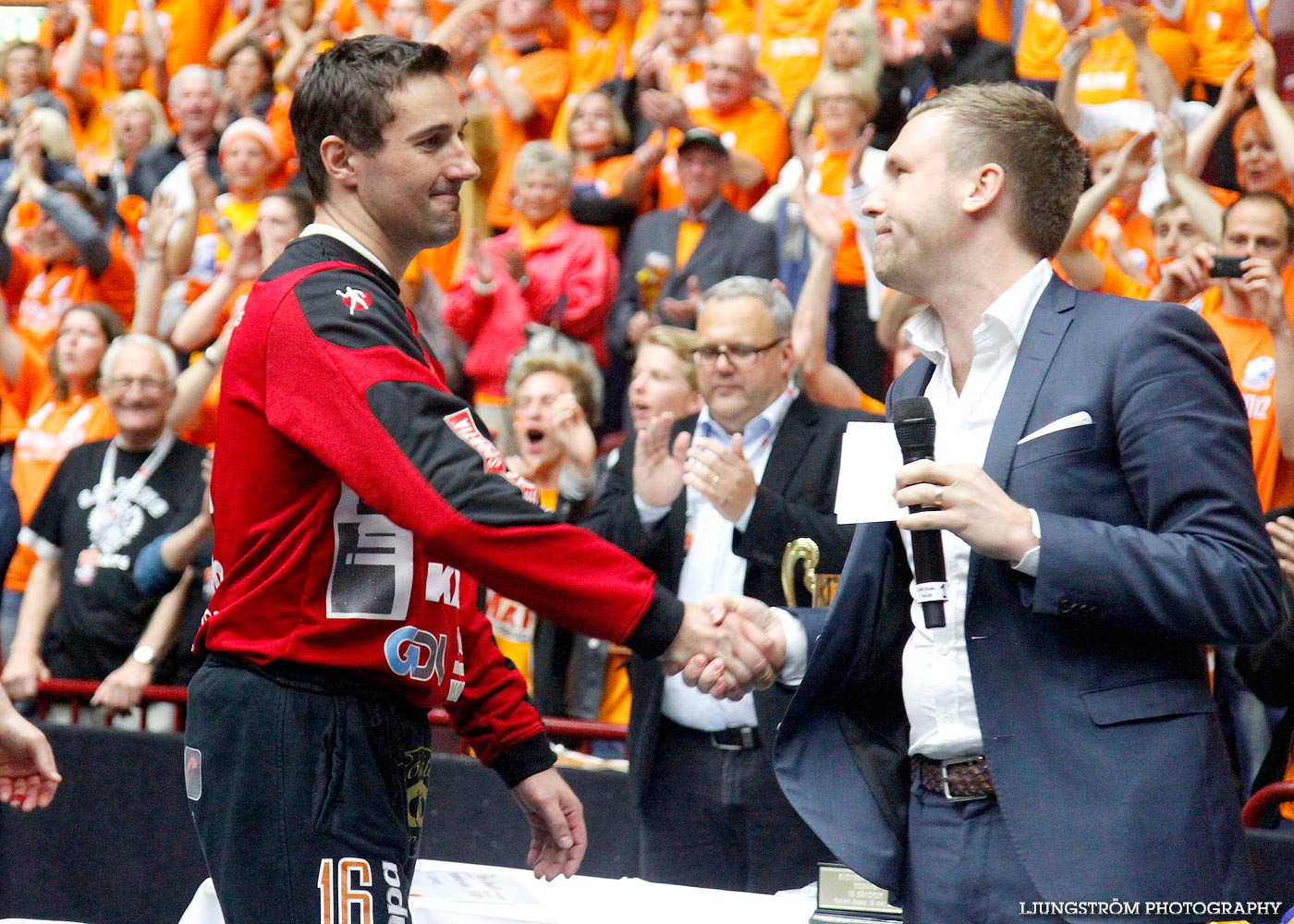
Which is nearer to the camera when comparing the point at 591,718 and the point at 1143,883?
the point at 1143,883

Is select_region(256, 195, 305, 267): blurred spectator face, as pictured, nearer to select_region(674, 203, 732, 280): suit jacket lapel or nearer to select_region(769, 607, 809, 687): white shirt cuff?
select_region(674, 203, 732, 280): suit jacket lapel

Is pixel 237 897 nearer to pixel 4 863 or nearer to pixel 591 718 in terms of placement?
pixel 591 718

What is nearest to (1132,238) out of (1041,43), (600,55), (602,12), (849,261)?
(849,261)

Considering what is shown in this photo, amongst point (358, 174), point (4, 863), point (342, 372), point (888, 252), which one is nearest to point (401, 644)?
point (342, 372)

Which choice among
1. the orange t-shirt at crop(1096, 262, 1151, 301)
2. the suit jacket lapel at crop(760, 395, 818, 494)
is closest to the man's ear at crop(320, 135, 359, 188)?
the suit jacket lapel at crop(760, 395, 818, 494)

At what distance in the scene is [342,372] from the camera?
8.04 feet

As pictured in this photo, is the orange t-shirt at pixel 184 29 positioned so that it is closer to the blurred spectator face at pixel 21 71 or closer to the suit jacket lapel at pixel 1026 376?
the blurred spectator face at pixel 21 71

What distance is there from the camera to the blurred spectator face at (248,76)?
10.4m

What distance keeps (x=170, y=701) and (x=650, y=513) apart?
237 centimetres

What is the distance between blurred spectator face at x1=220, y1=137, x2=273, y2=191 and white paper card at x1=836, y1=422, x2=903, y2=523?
6621 millimetres

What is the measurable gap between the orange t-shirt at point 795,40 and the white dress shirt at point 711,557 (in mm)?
4412

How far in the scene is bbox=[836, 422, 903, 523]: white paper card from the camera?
2453mm

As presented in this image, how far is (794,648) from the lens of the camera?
285 centimetres

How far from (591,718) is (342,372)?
3221 millimetres
